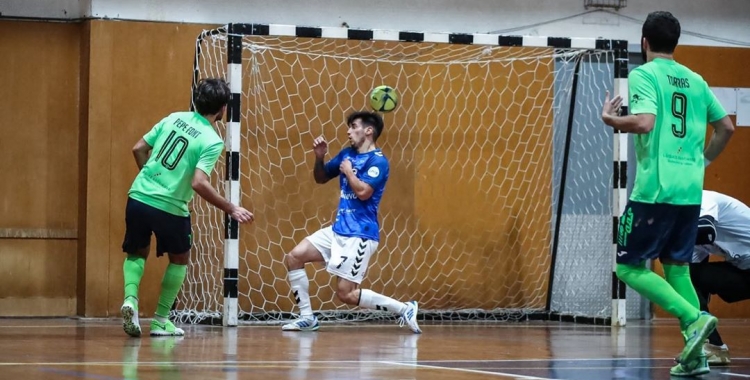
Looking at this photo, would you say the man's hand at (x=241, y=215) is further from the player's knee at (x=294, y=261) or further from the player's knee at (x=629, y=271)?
the player's knee at (x=629, y=271)

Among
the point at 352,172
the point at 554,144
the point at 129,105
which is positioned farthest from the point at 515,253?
the point at 129,105

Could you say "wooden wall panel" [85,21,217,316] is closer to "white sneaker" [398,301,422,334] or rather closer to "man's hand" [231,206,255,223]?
"white sneaker" [398,301,422,334]

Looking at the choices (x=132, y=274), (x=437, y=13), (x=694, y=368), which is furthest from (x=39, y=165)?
(x=694, y=368)

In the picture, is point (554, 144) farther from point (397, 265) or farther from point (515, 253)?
point (397, 265)

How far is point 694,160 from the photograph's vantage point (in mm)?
6055

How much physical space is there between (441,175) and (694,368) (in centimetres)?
582

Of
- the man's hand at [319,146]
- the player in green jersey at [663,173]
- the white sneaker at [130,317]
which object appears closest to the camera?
the player in green jersey at [663,173]

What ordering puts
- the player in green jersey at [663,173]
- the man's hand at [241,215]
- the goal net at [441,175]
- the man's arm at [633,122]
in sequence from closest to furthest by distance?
the man's arm at [633,122]
the player in green jersey at [663,173]
the man's hand at [241,215]
the goal net at [441,175]

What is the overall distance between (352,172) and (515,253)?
312 centimetres

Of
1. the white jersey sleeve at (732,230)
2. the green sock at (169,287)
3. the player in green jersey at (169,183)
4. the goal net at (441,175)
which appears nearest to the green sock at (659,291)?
the white jersey sleeve at (732,230)

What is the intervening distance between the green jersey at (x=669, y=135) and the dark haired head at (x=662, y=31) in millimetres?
77

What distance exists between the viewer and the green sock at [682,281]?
19.7 ft

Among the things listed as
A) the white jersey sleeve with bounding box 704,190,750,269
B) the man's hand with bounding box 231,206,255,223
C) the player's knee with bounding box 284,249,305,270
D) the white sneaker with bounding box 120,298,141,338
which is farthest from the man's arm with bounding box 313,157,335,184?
the white jersey sleeve with bounding box 704,190,750,269

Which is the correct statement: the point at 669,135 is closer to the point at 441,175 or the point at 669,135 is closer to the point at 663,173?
the point at 663,173
